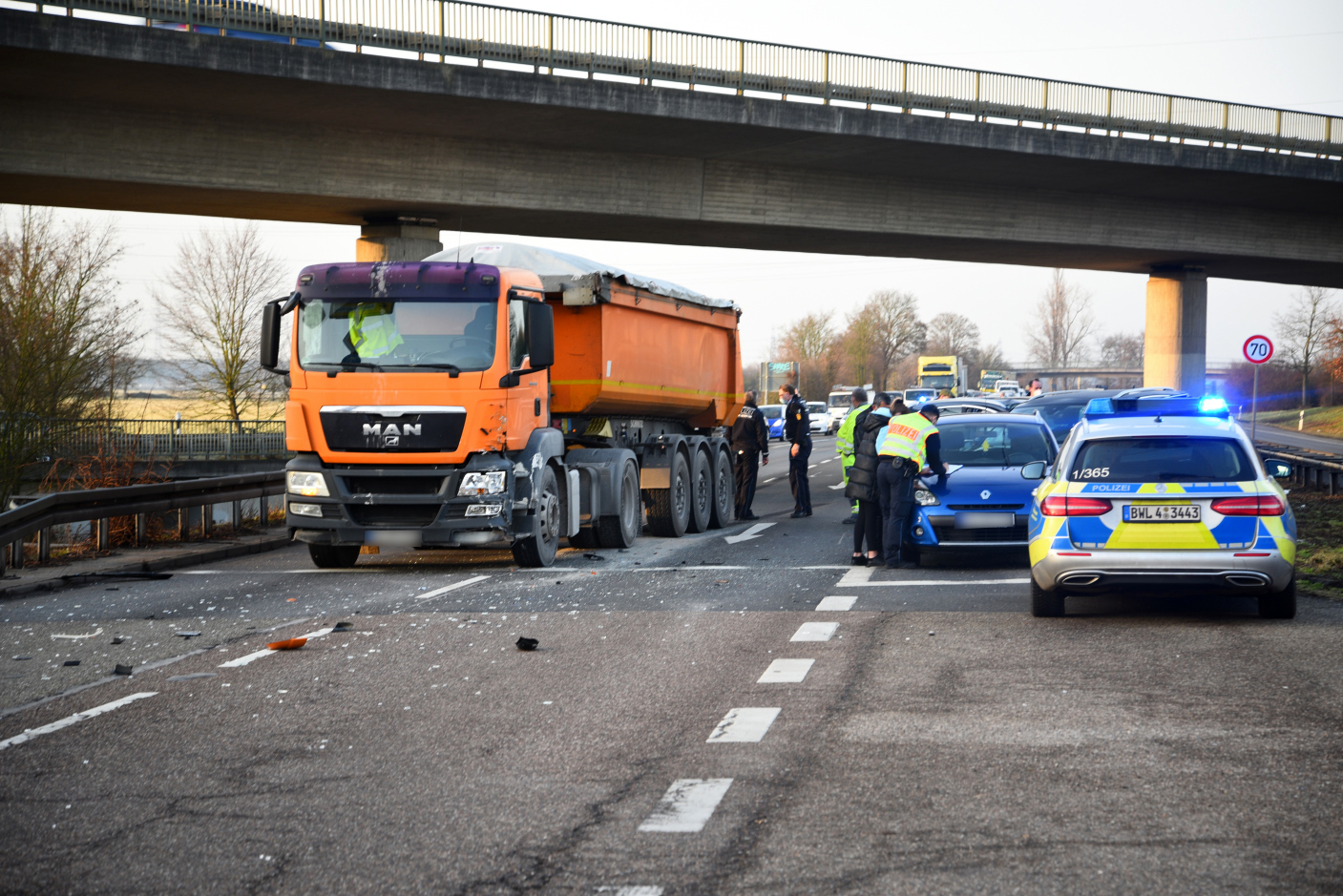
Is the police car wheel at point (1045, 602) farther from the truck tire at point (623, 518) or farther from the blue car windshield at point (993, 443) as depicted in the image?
the truck tire at point (623, 518)

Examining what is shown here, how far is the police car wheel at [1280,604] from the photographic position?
29.1 feet

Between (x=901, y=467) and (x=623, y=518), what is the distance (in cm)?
380

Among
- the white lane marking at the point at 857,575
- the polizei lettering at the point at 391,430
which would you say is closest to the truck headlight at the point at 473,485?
the polizei lettering at the point at 391,430

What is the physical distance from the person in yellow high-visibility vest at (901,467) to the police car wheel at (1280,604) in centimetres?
379

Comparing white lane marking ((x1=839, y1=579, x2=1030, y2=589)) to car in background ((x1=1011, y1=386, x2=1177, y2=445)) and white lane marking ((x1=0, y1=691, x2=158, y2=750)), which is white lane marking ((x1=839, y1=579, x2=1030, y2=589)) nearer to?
white lane marking ((x1=0, y1=691, x2=158, y2=750))

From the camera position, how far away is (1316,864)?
3996 millimetres

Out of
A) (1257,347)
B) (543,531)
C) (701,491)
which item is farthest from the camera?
(1257,347)

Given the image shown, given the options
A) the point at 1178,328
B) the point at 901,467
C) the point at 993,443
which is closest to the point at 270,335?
the point at 901,467

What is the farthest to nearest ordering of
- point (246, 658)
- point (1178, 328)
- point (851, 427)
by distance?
point (1178, 328)
point (851, 427)
point (246, 658)

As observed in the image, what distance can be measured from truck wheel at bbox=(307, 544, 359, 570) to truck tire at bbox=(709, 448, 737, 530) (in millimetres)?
5899

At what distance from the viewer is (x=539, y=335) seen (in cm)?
1257

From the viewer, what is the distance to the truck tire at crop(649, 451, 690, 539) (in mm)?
16438

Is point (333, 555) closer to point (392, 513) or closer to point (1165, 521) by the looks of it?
point (392, 513)

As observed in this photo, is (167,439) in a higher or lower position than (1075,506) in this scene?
lower
